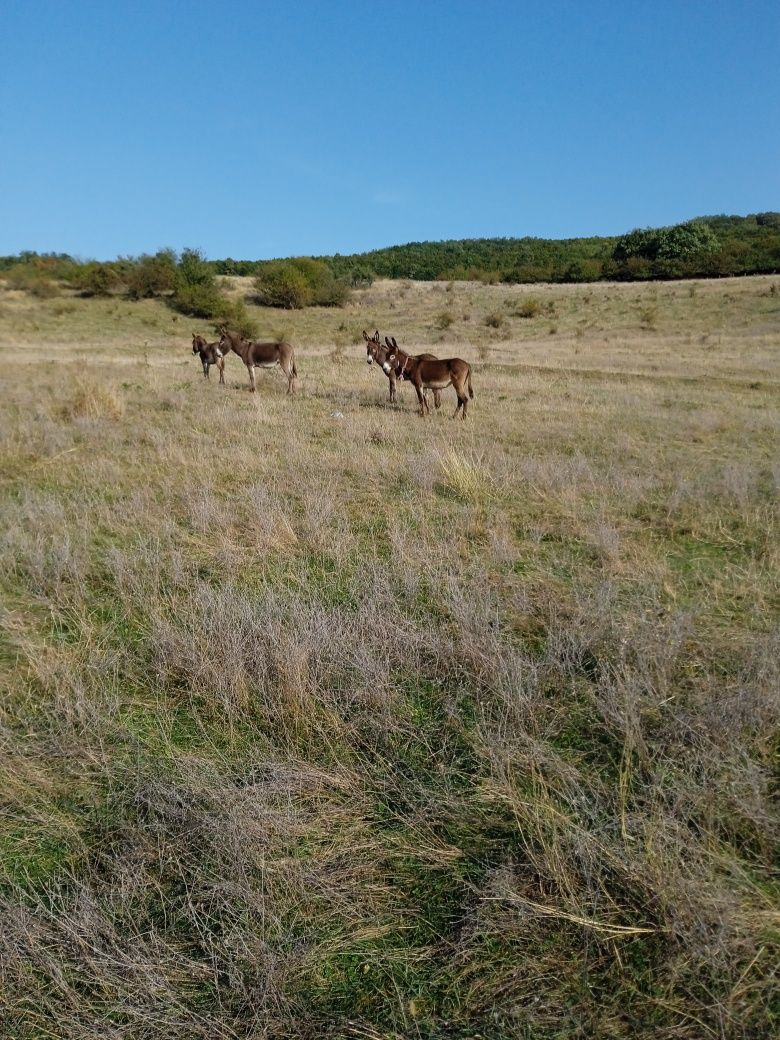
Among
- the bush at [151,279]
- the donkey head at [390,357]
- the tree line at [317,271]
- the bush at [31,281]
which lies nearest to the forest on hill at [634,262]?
the tree line at [317,271]

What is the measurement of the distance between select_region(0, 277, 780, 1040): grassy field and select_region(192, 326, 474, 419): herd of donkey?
5133mm

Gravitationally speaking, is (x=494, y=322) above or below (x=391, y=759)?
above

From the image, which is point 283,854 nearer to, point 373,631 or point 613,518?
point 373,631

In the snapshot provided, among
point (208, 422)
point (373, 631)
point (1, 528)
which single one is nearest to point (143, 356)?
point (208, 422)

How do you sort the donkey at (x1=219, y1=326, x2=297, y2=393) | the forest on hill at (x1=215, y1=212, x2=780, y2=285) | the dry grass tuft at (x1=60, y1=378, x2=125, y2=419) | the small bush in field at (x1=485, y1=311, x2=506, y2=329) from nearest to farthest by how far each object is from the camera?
1. the dry grass tuft at (x1=60, y1=378, x2=125, y2=419)
2. the donkey at (x1=219, y1=326, x2=297, y2=393)
3. the small bush in field at (x1=485, y1=311, x2=506, y2=329)
4. the forest on hill at (x1=215, y1=212, x2=780, y2=285)

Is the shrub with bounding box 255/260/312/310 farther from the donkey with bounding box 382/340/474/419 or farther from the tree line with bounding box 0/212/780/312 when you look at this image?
the donkey with bounding box 382/340/474/419

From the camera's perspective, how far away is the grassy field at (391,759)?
1.83m

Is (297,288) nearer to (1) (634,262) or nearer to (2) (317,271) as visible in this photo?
(2) (317,271)

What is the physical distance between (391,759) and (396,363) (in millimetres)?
10920

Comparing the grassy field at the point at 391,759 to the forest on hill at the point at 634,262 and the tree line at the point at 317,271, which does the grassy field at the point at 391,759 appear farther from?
the forest on hill at the point at 634,262

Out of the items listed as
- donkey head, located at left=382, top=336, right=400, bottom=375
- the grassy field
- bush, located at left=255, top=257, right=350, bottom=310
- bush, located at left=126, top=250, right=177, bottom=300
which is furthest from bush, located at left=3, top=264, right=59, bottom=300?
the grassy field

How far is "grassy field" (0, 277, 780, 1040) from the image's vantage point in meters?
1.83

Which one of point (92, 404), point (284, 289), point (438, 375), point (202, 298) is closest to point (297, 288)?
point (284, 289)

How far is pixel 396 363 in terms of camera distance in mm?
12750
